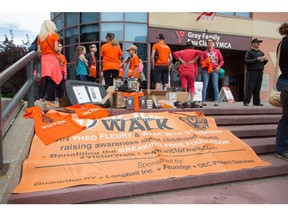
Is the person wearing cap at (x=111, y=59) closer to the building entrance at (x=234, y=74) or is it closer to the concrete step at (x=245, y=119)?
the concrete step at (x=245, y=119)

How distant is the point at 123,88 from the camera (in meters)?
4.97

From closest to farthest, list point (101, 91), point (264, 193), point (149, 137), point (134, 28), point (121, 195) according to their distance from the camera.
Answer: point (121, 195) < point (264, 193) < point (149, 137) < point (101, 91) < point (134, 28)

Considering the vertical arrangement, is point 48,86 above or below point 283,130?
above

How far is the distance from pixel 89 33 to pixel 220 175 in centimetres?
1257

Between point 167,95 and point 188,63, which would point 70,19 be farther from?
point 167,95

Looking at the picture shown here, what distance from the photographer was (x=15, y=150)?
2.66m

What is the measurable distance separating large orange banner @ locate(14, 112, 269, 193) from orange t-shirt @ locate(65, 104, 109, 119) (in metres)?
0.23

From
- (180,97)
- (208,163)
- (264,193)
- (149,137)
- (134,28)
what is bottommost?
(264,193)

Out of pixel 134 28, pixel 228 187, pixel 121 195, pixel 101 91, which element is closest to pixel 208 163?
pixel 228 187

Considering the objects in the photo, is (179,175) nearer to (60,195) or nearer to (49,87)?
(60,195)

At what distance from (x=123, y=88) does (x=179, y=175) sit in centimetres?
246

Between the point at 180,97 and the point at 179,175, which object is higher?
the point at 180,97

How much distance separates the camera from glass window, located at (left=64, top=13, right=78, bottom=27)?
1457 cm

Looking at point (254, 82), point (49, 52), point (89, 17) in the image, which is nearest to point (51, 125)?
point (49, 52)
